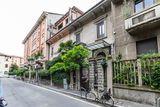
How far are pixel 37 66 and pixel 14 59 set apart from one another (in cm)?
8270

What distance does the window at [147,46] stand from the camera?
44.4ft

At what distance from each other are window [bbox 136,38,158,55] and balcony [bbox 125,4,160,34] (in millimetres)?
838

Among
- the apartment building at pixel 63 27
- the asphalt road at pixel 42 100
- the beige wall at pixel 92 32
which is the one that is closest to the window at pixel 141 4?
the beige wall at pixel 92 32

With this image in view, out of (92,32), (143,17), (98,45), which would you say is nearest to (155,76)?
(143,17)

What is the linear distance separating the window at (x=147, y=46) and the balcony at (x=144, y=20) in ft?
2.75

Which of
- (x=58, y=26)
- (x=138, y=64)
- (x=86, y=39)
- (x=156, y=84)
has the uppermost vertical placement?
(x=58, y=26)

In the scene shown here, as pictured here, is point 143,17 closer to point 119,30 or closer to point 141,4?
point 141,4

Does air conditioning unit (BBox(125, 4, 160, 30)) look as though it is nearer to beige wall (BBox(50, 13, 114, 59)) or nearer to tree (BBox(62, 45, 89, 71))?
beige wall (BBox(50, 13, 114, 59))

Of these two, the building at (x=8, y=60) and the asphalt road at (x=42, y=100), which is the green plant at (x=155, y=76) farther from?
the building at (x=8, y=60)

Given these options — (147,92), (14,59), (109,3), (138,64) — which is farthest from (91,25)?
(14,59)

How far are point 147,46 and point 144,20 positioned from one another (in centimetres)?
196

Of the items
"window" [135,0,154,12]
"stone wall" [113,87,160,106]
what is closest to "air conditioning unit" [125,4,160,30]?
"window" [135,0,154,12]

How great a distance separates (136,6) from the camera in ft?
50.2

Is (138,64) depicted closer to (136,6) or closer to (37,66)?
(136,6)
